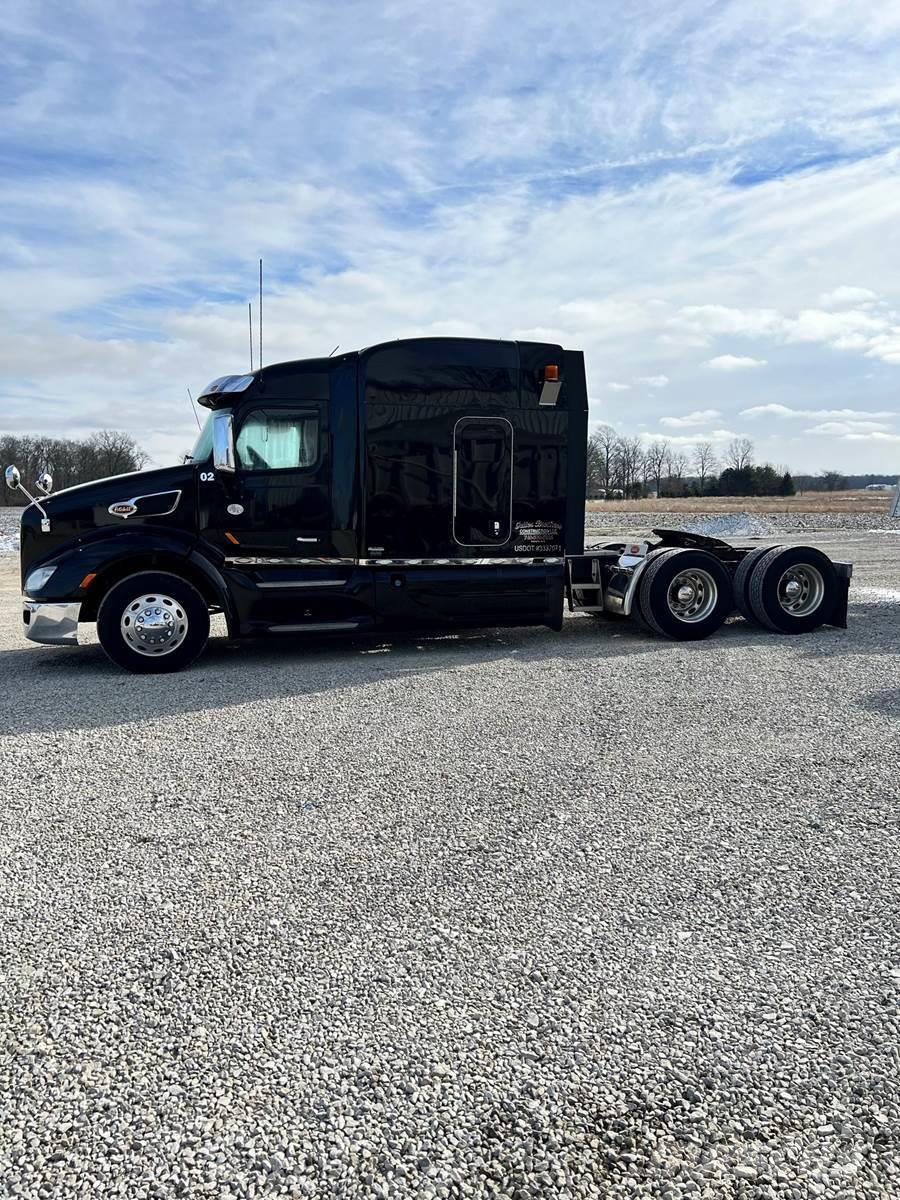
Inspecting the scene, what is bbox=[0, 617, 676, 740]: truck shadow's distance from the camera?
20.9ft

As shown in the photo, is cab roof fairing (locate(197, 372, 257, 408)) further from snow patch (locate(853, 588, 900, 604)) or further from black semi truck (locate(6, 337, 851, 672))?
snow patch (locate(853, 588, 900, 604))

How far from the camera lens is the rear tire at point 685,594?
8945 millimetres

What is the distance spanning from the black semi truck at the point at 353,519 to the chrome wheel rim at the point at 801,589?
1.05 ft

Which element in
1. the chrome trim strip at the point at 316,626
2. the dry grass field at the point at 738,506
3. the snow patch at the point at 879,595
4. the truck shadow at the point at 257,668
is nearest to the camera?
the truck shadow at the point at 257,668

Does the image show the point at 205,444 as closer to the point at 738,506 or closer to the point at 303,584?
the point at 303,584

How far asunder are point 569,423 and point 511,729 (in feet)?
13.7

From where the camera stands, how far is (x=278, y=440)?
8.03 meters

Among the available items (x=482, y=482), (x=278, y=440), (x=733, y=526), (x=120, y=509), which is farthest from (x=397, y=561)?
(x=733, y=526)

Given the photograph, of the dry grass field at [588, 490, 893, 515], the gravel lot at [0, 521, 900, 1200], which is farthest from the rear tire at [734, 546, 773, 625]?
the dry grass field at [588, 490, 893, 515]

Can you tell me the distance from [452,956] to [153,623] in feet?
18.1

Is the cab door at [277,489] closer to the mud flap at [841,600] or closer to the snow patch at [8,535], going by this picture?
the mud flap at [841,600]

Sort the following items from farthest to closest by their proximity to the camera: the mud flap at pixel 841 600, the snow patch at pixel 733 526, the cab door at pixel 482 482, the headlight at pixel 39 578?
the snow patch at pixel 733 526
the mud flap at pixel 841 600
the cab door at pixel 482 482
the headlight at pixel 39 578

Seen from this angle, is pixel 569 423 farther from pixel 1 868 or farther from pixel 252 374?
pixel 1 868

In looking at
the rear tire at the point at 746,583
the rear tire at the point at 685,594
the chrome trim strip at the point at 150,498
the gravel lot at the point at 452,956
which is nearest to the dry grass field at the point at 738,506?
the rear tire at the point at 746,583
